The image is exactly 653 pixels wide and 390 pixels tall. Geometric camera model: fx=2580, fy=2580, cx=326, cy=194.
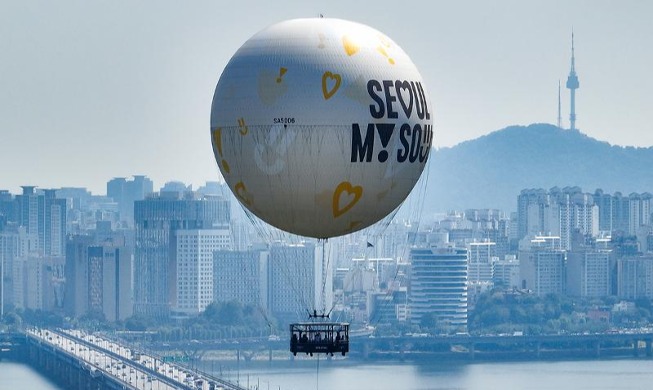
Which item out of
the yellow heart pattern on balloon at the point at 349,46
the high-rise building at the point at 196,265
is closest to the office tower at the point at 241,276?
the high-rise building at the point at 196,265

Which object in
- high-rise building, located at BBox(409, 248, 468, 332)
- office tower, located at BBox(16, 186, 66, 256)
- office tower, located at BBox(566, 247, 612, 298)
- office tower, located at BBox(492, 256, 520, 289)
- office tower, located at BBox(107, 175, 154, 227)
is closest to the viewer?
high-rise building, located at BBox(409, 248, 468, 332)

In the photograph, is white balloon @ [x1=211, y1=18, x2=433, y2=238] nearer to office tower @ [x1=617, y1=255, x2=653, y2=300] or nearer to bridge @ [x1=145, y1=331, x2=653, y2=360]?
bridge @ [x1=145, y1=331, x2=653, y2=360]

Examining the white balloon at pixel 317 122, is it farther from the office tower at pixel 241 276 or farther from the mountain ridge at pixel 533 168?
the mountain ridge at pixel 533 168

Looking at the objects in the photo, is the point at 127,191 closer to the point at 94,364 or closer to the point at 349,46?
the point at 94,364

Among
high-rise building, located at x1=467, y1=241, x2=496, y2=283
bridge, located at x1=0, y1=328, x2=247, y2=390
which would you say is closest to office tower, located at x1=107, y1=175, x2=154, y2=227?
high-rise building, located at x1=467, y1=241, x2=496, y2=283

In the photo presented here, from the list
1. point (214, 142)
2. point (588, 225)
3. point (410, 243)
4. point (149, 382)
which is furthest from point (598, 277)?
point (214, 142)

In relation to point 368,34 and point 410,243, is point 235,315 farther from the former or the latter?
point 368,34
